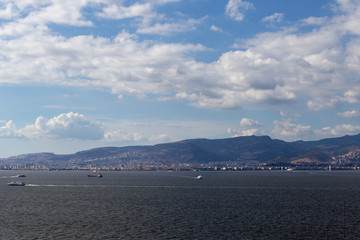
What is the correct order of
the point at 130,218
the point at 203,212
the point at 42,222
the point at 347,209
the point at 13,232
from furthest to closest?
the point at 347,209
the point at 203,212
the point at 130,218
the point at 42,222
the point at 13,232

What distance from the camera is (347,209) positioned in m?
120

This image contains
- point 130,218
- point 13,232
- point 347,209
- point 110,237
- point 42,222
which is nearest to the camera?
point 110,237

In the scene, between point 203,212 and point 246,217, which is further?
point 203,212

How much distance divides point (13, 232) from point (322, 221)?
69960 millimetres

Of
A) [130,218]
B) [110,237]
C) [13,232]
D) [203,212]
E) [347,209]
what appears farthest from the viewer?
[347,209]

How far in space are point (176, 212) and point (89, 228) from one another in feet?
105

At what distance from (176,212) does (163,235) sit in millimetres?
34618

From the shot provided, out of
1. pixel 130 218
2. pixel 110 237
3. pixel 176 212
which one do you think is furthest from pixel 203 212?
pixel 110 237

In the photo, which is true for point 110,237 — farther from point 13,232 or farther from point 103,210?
point 103,210

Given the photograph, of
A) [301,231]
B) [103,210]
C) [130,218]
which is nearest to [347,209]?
[301,231]

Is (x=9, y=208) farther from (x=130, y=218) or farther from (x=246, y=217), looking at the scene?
(x=246, y=217)

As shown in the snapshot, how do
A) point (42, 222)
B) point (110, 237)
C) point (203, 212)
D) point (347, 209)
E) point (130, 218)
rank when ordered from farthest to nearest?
point (347, 209), point (203, 212), point (130, 218), point (42, 222), point (110, 237)

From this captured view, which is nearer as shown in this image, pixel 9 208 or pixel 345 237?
pixel 345 237

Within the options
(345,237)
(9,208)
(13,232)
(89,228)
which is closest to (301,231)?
(345,237)
